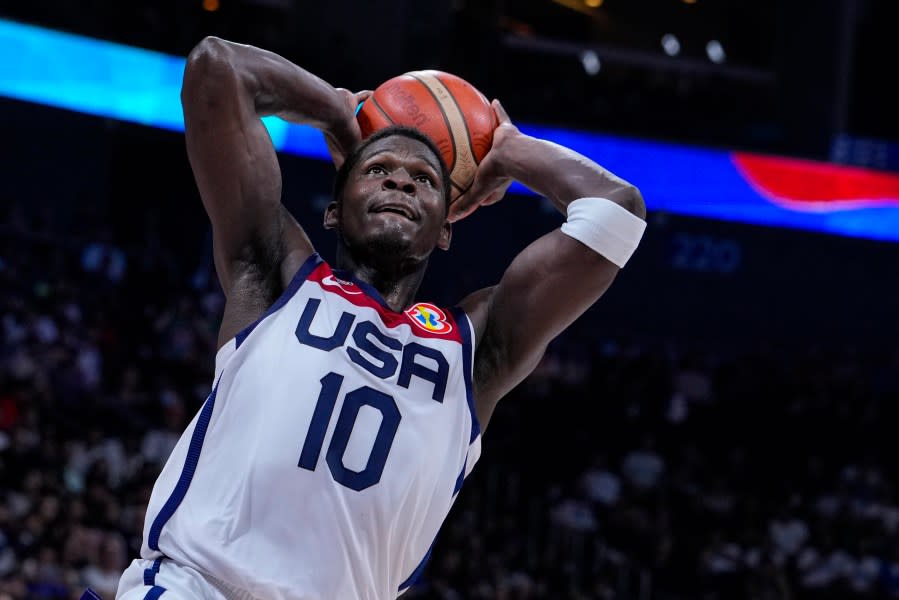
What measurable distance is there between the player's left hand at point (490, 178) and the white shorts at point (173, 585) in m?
1.50

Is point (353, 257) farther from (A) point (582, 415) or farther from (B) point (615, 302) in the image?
(B) point (615, 302)

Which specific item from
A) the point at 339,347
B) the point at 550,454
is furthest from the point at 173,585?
the point at 550,454

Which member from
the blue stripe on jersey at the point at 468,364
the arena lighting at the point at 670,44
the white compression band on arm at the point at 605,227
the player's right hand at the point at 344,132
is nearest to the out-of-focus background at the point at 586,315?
the arena lighting at the point at 670,44

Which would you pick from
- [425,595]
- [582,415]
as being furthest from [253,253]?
[582,415]

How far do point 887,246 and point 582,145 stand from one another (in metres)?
6.70

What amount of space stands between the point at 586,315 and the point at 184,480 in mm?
17118

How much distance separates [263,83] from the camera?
12.6 feet

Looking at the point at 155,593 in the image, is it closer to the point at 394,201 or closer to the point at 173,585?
the point at 173,585

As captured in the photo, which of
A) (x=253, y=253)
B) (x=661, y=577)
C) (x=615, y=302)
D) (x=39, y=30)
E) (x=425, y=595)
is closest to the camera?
(x=253, y=253)

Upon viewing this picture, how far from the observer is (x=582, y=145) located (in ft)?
56.3

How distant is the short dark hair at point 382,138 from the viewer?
3.96 metres

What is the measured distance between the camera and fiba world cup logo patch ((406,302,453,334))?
3.80 meters

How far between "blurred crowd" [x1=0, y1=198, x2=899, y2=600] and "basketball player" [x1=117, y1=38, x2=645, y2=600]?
699 centimetres

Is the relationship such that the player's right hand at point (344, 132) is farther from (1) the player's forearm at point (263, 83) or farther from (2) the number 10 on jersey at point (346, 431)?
(2) the number 10 on jersey at point (346, 431)
